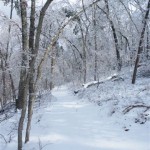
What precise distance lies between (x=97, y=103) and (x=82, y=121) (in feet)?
11.5

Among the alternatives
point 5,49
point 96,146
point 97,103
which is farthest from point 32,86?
point 5,49

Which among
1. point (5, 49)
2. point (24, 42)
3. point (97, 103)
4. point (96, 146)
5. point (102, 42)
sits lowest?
point (96, 146)

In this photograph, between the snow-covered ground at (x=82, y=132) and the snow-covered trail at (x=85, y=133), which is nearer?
the snow-covered trail at (x=85, y=133)

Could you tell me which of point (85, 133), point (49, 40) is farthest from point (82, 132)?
point (49, 40)

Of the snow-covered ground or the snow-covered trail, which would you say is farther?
the snow-covered ground

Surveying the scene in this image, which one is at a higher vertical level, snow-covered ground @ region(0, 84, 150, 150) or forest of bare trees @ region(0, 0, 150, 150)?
forest of bare trees @ region(0, 0, 150, 150)

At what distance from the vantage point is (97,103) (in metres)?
16.8

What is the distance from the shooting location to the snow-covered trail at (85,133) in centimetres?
1012

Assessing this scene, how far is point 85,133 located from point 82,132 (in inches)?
7.6

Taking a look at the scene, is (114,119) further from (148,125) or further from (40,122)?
(40,122)

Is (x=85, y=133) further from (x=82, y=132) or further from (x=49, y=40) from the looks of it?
(x=49, y=40)

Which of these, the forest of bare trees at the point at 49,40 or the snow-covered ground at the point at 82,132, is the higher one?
the forest of bare trees at the point at 49,40

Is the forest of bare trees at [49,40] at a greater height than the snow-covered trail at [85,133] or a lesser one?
greater

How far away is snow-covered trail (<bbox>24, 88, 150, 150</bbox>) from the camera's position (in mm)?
10117
